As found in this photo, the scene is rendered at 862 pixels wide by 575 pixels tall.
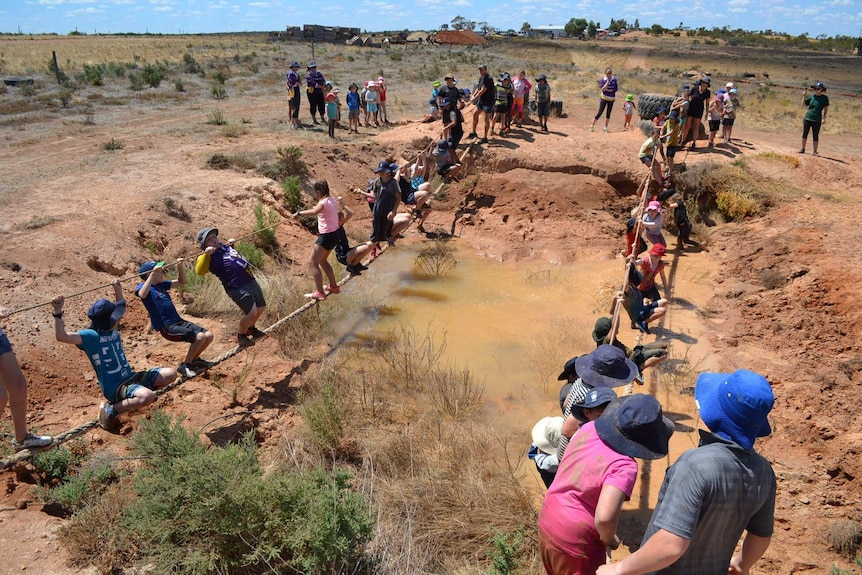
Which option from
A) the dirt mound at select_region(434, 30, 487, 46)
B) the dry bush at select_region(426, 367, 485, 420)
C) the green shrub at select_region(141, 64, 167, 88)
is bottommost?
the dry bush at select_region(426, 367, 485, 420)

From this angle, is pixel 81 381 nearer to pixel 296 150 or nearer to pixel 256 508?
pixel 256 508

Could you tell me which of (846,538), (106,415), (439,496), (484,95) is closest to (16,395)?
(106,415)

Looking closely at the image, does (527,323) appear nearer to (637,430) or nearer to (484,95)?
(484,95)

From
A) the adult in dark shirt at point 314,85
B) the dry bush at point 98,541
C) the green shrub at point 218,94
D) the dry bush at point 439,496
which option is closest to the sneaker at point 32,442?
the dry bush at point 98,541

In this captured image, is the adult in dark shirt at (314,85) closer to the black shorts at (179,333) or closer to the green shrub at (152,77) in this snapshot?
the green shrub at (152,77)

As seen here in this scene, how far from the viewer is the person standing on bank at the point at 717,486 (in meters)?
2.49

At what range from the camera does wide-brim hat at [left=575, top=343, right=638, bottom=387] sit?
13.3 ft

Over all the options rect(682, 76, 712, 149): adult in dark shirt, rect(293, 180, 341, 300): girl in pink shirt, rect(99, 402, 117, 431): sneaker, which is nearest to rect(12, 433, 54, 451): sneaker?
rect(99, 402, 117, 431): sneaker

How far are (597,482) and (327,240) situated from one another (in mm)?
5645

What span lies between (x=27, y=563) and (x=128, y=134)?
43.7 ft

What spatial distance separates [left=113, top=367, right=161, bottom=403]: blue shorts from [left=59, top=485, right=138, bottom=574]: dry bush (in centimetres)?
129

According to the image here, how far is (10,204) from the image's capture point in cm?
940

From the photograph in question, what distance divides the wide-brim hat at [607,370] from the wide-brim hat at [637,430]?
3.36ft

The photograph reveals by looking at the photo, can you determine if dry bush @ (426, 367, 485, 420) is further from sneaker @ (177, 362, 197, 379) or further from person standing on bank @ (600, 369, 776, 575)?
person standing on bank @ (600, 369, 776, 575)
